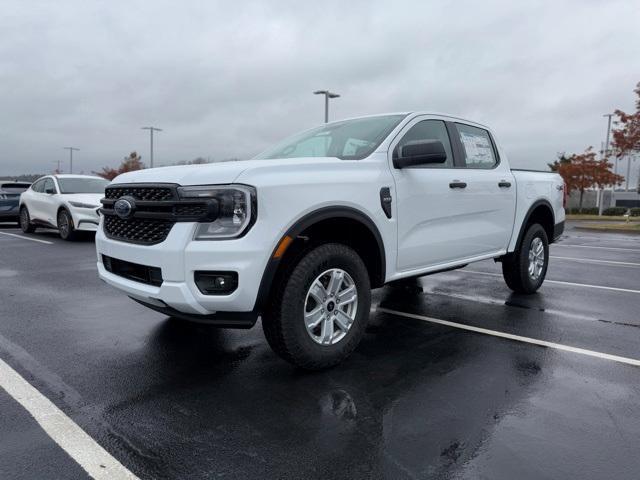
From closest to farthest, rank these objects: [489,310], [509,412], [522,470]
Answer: [522,470]
[509,412]
[489,310]

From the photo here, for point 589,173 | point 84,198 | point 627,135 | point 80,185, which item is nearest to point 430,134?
point 84,198

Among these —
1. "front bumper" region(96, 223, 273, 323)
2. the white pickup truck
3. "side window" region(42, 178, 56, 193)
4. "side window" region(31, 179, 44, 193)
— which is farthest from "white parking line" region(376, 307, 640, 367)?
"side window" region(31, 179, 44, 193)

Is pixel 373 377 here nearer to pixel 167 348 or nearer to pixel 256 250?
pixel 256 250

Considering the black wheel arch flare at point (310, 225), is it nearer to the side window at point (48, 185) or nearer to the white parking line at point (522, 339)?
the white parking line at point (522, 339)

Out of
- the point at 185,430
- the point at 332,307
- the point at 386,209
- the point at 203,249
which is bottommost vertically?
the point at 185,430

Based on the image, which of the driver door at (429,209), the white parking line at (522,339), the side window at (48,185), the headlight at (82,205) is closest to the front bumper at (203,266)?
the driver door at (429,209)

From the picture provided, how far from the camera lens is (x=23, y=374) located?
10.9 ft

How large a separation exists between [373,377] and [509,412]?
2.87 feet

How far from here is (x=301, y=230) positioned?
10.4 ft

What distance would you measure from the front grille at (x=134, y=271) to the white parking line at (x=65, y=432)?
0.89m

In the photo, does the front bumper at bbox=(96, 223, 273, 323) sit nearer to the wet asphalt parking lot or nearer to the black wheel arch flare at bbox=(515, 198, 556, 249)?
the wet asphalt parking lot

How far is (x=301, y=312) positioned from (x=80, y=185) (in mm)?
10420

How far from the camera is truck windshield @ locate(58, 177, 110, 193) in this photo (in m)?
11.6

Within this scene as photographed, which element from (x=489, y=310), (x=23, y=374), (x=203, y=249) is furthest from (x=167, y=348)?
(x=489, y=310)
